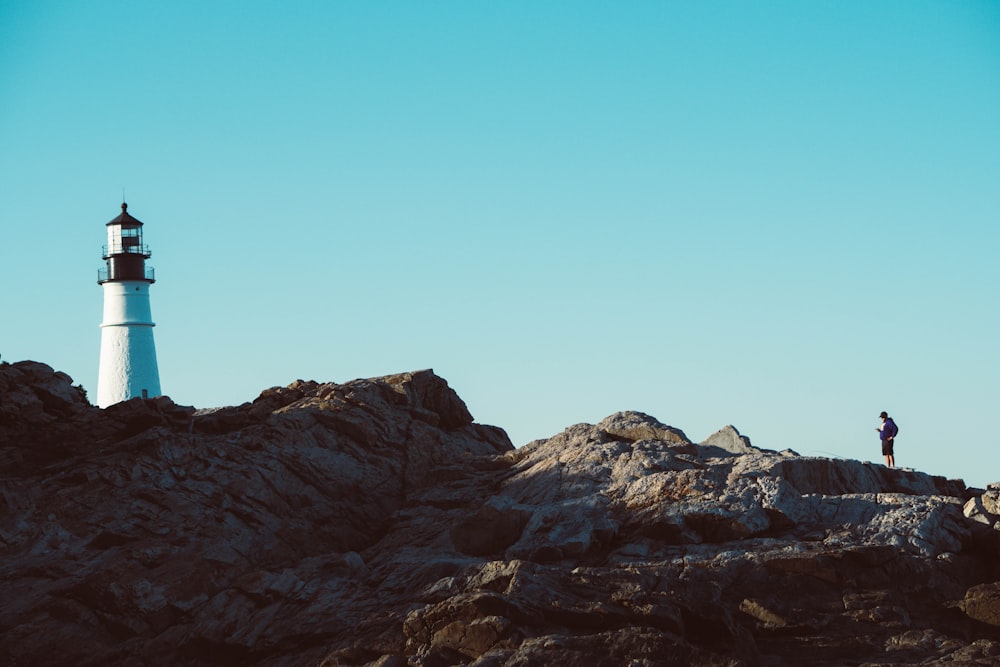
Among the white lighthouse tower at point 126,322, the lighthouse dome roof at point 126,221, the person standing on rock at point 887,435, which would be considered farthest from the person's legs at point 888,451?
the lighthouse dome roof at point 126,221

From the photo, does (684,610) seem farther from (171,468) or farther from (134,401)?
(134,401)

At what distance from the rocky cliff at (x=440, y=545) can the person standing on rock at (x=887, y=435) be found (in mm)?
2478

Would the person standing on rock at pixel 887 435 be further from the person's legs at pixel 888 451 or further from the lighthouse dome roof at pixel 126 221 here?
the lighthouse dome roof at pixel 126 221

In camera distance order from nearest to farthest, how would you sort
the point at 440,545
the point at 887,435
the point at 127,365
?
the point at 440,545 → the point at 887,435 → the point at 127,365

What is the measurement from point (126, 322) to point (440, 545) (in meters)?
38.1

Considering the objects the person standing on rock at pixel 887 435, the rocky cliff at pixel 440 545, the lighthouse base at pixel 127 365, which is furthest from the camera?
the lighthouse base at pixel 127 365

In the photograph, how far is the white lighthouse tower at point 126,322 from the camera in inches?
2383

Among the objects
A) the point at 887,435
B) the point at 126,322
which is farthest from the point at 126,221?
the point at 887,435

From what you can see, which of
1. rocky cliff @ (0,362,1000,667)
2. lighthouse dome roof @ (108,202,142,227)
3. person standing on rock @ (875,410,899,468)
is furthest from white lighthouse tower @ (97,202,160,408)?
person standing on rock @ (875,410,899,468)

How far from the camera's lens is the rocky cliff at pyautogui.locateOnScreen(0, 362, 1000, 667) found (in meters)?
22.0

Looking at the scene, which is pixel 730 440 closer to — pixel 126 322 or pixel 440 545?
pixel 440 545

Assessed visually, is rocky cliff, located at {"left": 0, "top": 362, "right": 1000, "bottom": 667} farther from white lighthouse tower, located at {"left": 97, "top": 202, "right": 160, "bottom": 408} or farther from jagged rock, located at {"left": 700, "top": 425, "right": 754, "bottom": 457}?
white lighthouse tower, located at {"left": 97, "top": 202, "right": 160, "bottom": 408}

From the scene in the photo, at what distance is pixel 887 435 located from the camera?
35031mm

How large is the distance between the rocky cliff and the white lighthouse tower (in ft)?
90.8
